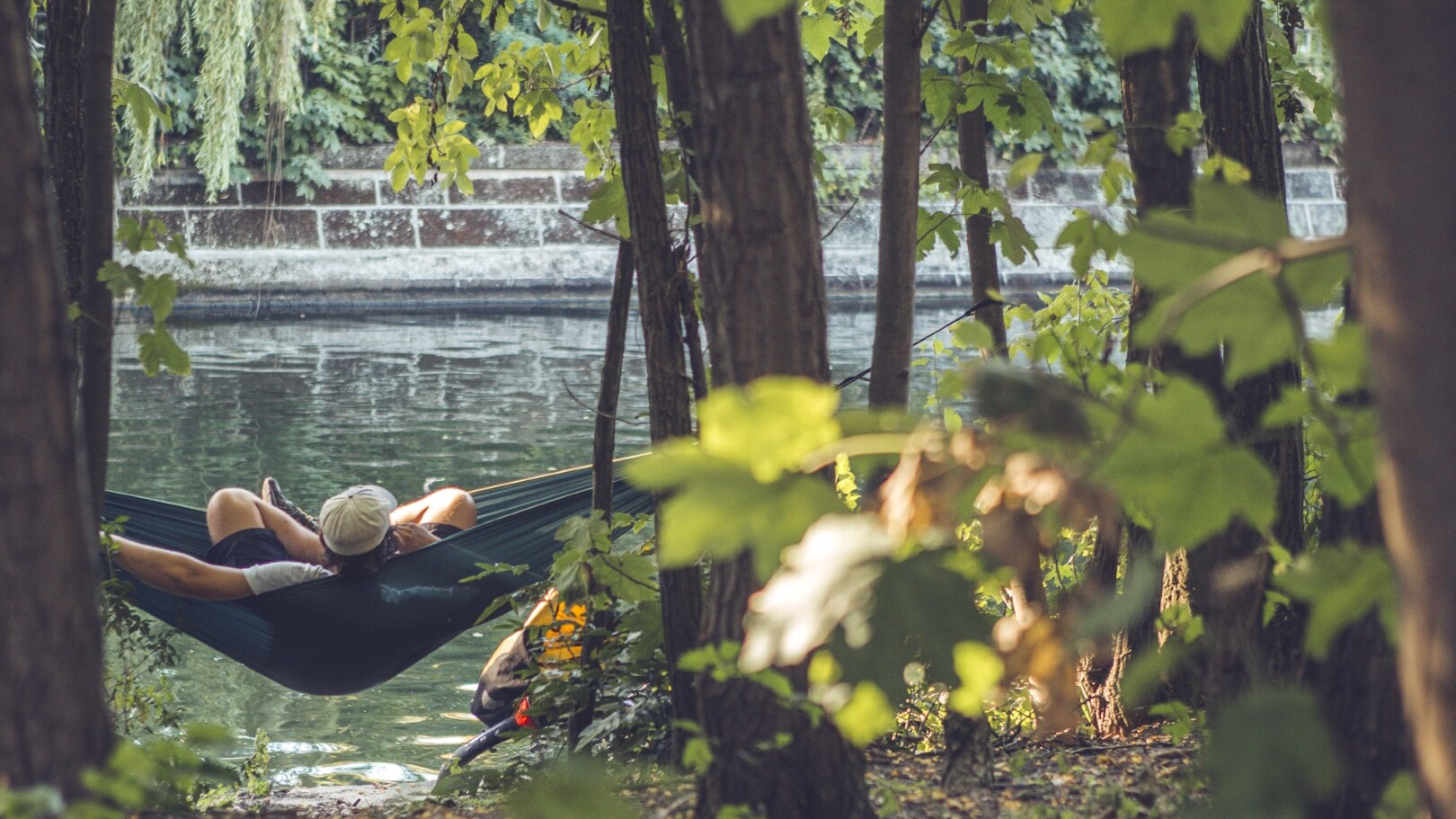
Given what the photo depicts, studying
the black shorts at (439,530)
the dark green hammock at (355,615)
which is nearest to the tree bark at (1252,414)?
the dark green hammock at (355,615)

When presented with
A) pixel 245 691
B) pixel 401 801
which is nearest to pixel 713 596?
pixel 401 801

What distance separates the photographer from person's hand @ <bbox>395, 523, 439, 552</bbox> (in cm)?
348

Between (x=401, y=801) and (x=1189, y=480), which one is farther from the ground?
(x=1189, y=480)

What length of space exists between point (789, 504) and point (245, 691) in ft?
10.8

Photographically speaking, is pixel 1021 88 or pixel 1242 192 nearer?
pixel 1242 192

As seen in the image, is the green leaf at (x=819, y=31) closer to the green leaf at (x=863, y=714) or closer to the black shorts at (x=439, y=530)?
the black shorts at (x=439, y=530)

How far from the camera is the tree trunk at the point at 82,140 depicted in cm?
177

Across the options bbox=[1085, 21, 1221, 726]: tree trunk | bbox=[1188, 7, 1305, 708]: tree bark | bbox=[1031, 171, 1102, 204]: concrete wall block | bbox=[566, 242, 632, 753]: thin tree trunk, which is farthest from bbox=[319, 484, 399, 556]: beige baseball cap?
bbox=[1031, 171, 1102, 204]: concrete wall block

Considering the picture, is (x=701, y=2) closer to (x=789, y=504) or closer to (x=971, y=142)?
(x=789, y=504)

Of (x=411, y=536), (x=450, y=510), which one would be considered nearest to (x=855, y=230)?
(x=450, y=510)

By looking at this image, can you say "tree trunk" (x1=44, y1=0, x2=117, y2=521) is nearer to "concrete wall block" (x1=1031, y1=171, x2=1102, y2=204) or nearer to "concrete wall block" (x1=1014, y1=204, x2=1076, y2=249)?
"concrete wall block" (x1=1014, y1=204, x2=1076, y2=249)

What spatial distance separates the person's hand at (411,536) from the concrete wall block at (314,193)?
381 inches

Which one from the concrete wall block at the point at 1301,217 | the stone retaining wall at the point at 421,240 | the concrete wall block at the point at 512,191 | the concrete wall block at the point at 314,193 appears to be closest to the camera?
the stone retaining wall at the point at 421,240

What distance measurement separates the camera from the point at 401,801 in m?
2.33
